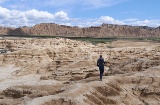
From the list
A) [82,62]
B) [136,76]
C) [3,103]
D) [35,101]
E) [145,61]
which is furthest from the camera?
[82,62]

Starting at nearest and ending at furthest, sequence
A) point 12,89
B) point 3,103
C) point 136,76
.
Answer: point 3,103 < point 136,76 < point 12,89

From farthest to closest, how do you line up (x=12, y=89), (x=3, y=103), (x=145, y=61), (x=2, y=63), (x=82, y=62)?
(x=2, y=63) < (x=82, y=62) < (x=145, y=61) < (x=12, y=89) < (x=3, y=103)

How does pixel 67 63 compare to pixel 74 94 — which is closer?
pixel 74 94

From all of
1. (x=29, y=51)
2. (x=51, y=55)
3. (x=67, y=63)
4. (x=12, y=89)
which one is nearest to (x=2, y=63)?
(x=29, y=51)

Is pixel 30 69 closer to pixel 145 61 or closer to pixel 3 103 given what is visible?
pixel 145 61

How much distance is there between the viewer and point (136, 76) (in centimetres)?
2425

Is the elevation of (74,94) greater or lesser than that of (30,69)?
greater

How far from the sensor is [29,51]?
6056 centimetres

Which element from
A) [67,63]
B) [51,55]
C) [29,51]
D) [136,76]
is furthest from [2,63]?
[136,76]

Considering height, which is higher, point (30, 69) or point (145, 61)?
point (145, 61)

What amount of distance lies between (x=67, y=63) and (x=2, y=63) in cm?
1485

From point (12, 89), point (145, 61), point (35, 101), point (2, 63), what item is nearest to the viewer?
point (35, 101)

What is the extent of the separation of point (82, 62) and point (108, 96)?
2684 cm

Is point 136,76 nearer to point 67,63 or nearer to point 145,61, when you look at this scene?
point 145,61
